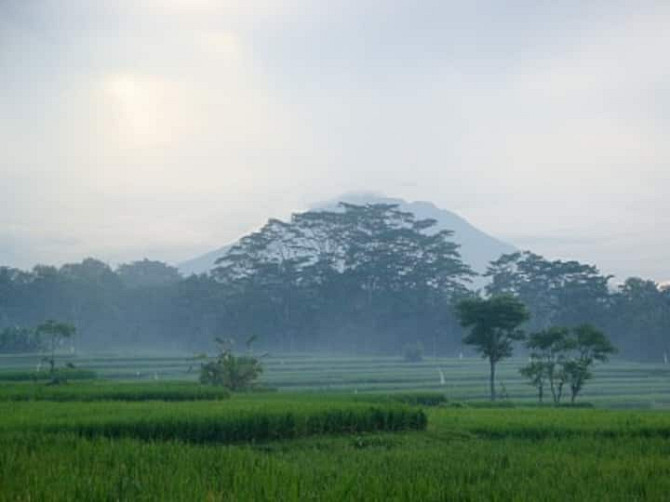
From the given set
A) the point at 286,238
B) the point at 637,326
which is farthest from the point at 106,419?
the point at 286,238

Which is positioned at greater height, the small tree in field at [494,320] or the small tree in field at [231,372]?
the small tree in field at [494,320]

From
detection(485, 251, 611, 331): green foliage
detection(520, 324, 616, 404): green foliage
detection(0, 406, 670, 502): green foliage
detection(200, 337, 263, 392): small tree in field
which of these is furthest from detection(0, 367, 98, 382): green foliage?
detection(485, 251, 611, 331): green foliage

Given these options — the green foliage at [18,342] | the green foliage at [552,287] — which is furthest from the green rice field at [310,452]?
the green foliage at [552,287]

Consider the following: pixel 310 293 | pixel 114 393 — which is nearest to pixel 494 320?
pixel 114 393

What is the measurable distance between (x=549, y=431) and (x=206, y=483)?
830 cm

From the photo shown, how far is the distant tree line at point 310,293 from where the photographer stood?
57.6m

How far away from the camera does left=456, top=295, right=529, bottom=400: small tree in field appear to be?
1057 inches

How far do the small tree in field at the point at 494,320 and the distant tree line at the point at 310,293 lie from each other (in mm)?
28073

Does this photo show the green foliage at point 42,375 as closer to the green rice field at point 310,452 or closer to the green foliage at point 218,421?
the green rice field at point 310,452

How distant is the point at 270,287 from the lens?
200 feet

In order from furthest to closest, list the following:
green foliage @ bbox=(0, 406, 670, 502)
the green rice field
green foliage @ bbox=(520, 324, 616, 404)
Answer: green foliage @ bbox=(520, 324, 616, 404), the green rice field, green foliage @ bbox=(0, 406, 670, 502)

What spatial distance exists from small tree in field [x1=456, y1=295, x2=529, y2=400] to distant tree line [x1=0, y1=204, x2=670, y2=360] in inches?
1105

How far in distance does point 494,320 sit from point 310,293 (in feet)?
115

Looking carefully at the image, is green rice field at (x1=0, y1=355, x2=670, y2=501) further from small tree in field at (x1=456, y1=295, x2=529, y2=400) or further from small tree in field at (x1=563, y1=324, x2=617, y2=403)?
small tree in field at (x1=456, y1=295, x2=529, y2=400)
